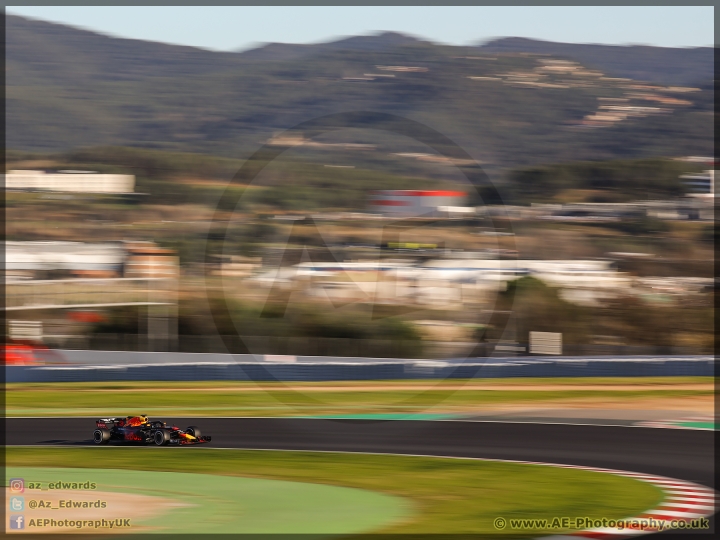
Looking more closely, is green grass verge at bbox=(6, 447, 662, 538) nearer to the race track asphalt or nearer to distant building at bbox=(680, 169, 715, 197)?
the race track asphalt

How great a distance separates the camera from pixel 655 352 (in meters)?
29.3

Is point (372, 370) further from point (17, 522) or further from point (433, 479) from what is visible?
point (17, 522)

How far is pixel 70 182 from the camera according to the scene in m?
66.7

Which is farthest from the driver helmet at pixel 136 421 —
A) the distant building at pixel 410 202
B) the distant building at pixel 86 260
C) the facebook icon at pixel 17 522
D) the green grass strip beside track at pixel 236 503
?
the distant building at pixel 410 202

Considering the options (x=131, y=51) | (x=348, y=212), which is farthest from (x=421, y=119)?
(x=131, y=51)

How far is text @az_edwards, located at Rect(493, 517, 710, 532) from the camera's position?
26.1 ft

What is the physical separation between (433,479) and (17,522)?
16.5ft

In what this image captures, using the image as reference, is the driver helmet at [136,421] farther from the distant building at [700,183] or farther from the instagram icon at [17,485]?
the distant building at [700,183]

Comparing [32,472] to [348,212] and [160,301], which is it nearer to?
[160,301]

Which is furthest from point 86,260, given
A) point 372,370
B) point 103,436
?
point 103,436

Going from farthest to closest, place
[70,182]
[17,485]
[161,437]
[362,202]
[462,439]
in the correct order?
1. [70,182]
2. [362,202]
3. [462,439]
4. [161,437]
5. [17,485]

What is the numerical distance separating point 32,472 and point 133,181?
191 ft

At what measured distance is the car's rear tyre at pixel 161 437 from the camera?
13.7m

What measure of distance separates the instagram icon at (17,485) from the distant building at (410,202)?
160 ft
